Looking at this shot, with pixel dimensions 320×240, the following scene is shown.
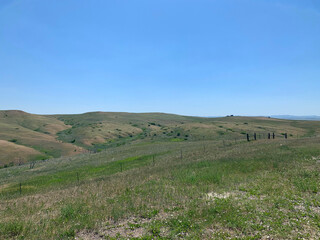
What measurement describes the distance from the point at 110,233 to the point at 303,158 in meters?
18.9

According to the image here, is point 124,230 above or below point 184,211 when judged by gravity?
below

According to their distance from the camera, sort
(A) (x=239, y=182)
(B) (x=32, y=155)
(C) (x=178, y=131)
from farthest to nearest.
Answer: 1. (C) (x=178, y=131)
2. (B) (x=32, y=155)
3. (A) (x=239, y=182)

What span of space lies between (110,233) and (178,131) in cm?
6525

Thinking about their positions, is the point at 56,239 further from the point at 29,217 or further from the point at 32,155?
the point at 32,155

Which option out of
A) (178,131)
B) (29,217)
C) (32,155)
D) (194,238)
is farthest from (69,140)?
(194,238)

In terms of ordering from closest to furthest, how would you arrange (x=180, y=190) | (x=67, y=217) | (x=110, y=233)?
1. (x=110, y=233)
2. (x=67, y=217)
3. (x=180, y=190)

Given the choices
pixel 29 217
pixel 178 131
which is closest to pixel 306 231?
pixel 29 217

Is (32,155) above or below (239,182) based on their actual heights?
below

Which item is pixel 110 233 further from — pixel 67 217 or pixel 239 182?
pixel 239 182

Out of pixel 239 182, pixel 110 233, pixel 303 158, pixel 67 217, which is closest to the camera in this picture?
pixel 110 233

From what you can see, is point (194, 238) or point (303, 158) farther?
point (303, 158)

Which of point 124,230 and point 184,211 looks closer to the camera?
point 124,230

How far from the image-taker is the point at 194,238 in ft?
23.3

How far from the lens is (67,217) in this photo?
927 cm
